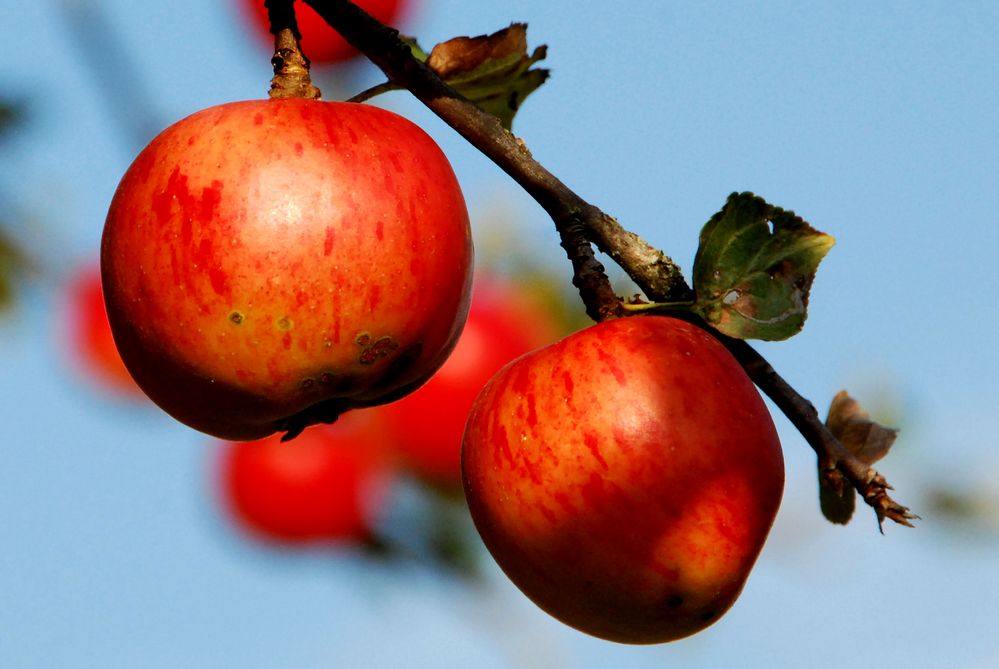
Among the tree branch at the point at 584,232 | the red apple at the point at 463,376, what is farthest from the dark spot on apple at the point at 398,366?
the red apple at the point at 463,376

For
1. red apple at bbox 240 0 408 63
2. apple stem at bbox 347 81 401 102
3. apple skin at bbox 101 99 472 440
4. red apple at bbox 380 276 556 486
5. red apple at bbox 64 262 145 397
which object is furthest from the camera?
red apple at bbox 64 262 145 397

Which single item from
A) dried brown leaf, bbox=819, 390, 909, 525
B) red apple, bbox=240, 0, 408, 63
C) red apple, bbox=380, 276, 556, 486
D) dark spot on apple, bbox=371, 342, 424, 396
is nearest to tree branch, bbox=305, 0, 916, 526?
dried brown leaf, bbox=819, 390, 909, 525

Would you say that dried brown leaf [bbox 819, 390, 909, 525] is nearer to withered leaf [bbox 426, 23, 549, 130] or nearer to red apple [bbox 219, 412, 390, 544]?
withered leaf [bbox 426, 23, 549, 130]

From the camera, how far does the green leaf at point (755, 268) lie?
3.83ft

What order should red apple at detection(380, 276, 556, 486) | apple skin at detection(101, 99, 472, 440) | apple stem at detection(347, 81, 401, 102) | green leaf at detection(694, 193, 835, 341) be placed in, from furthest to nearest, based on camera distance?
red apple at detection(380, 276, 556, 486), apple stem at detection(347, 81, 401, 102), green leaf at detection(694, 193, 835, 341), apple skin at detection(101, 99, 472, 440)

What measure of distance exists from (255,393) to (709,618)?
423mm

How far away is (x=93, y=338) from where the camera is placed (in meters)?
3.36

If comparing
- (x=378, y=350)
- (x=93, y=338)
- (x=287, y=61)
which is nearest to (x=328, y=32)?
(x=287, y=61)

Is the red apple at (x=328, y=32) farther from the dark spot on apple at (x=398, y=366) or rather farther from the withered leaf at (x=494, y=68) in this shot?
the dark spot on apple at (x=398, y=366)

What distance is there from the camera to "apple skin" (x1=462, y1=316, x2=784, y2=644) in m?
1.09

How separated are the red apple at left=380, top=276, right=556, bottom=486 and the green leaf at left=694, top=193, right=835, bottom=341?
137 centimetres

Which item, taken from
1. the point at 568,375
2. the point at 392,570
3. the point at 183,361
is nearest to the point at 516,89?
the point at 568,375

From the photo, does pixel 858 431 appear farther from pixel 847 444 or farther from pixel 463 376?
pixel 463 376

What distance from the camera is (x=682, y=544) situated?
3.62ft
